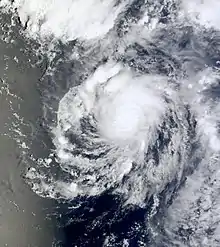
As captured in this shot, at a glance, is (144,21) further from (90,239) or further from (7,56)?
(90,239)

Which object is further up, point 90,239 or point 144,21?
point 144,21

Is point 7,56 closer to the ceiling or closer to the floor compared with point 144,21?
closer to the floor

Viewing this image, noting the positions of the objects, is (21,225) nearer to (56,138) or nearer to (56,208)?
(56,208)

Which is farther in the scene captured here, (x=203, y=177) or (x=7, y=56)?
(x=7, y=56)

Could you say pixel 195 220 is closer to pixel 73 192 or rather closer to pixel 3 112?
pixel 73 192

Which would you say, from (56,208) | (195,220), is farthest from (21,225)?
(195,220)

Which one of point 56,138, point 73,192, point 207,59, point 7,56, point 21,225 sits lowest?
point 21,225

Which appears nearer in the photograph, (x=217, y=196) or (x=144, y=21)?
(x=217, y=196)

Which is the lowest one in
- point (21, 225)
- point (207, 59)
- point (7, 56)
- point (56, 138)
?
point (21, 225)

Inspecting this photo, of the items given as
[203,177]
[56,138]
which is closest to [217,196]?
[203,177]
